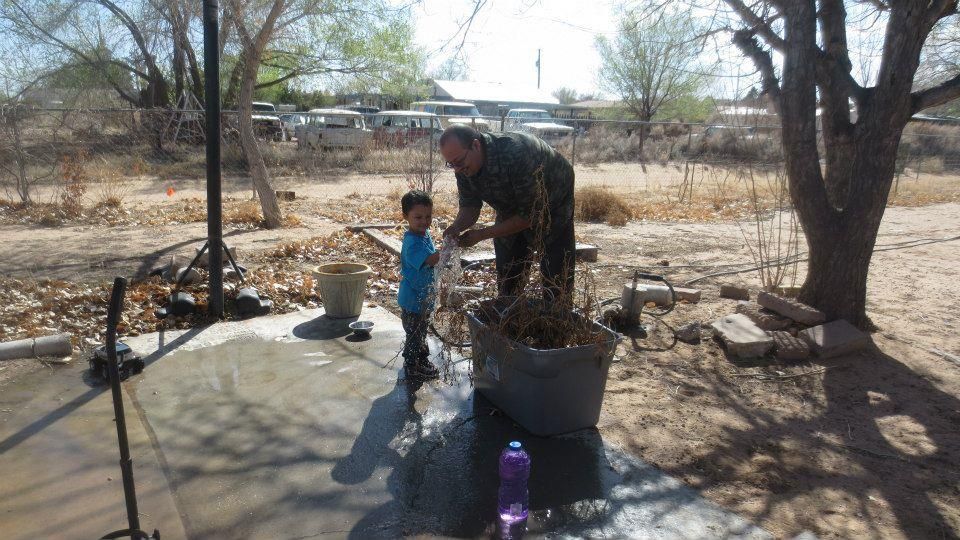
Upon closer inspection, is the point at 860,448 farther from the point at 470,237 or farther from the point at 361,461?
the point at 361,461

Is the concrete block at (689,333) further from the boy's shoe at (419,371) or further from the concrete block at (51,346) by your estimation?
the concrete block at (51,346)

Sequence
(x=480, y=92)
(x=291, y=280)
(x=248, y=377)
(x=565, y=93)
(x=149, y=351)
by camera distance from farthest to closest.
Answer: (x=565, y=93), (x=480, y=92), (x=291, y=280), (x=149, y=351), (x=248, y=377)

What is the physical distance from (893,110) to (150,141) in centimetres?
1318

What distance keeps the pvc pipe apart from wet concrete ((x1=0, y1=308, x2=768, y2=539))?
1.03ft

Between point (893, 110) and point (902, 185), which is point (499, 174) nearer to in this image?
point (893, 110)

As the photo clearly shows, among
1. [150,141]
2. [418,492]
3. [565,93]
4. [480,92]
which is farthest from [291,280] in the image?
[565,93]

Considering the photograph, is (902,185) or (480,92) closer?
(902,185)

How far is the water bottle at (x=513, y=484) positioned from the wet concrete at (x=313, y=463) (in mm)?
73

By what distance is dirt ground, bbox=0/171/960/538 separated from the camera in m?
2.99

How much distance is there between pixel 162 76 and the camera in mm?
20094

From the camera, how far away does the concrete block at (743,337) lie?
15.6ft

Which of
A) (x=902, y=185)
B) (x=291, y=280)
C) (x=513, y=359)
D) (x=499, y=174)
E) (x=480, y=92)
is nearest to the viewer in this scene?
(x=513, y=359)

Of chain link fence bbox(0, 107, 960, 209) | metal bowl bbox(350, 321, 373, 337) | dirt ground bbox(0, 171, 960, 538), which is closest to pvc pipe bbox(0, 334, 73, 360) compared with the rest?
dirt ground bbox(0, 171, 960, 538)

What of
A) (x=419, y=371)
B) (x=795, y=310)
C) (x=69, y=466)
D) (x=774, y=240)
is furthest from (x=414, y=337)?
(x=774, y=240)
